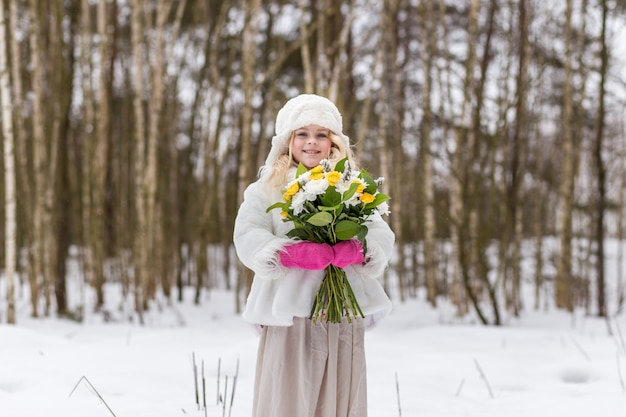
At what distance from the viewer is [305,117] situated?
2.04 m

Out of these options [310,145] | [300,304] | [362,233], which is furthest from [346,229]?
[310,145]

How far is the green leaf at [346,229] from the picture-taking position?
1.77m

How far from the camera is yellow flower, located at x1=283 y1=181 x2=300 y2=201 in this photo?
182cm

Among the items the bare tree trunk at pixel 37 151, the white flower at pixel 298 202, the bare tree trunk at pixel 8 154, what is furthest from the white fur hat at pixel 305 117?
the bare tree trunk at pixel 37 151

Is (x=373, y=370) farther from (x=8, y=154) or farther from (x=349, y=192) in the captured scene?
(x=8, y=154)

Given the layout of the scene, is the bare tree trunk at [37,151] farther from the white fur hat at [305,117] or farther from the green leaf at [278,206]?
the green leaf at [278,206]

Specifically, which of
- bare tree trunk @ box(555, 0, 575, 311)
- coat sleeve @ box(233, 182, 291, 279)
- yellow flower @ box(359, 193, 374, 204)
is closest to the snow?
coat sleeve @ box(233, 182, 291, 279)

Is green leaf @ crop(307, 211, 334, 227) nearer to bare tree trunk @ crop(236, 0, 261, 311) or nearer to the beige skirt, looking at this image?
the beige skirt

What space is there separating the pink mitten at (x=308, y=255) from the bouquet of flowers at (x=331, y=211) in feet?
0.14

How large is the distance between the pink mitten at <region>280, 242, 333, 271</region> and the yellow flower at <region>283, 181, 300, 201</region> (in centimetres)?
15

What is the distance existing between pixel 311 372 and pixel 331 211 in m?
0.54

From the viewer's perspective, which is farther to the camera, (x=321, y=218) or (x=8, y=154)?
Answer: (x=8, y=154)

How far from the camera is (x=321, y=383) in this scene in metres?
1.94

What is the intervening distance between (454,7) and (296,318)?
23.5 ft
